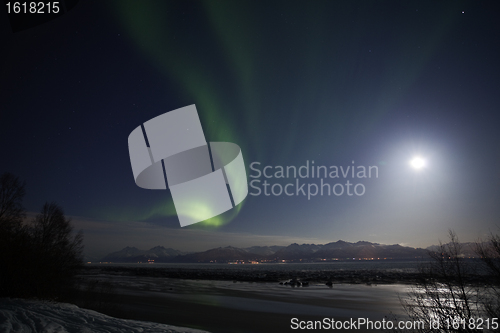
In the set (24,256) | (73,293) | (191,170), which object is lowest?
(73,293)

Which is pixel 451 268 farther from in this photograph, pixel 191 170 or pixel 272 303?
pixel 272 303

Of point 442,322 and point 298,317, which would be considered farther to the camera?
point 298,317

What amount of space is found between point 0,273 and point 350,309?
20504 millimetres

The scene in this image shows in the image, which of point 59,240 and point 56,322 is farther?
point 59,240

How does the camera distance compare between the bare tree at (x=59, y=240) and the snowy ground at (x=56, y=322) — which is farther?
the bare tree at (x=59, y=240)

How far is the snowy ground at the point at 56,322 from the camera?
7.30 meters

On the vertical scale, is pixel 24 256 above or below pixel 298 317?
above

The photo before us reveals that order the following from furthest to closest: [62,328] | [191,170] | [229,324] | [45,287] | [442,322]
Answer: [191,170], [229,324], [45,287], [442,322], [62,328]

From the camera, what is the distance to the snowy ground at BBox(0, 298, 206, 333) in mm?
7305

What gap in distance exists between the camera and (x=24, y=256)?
491 inches

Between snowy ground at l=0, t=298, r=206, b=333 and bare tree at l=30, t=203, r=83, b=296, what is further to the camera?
bare tree at l=30, t=203, r=83, b=296

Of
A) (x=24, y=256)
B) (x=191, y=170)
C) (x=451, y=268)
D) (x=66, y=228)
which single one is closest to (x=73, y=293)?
(x=24, y=256)

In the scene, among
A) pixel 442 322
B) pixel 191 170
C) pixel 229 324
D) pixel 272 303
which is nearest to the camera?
pixel 442 322

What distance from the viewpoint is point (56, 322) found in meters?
7.98
